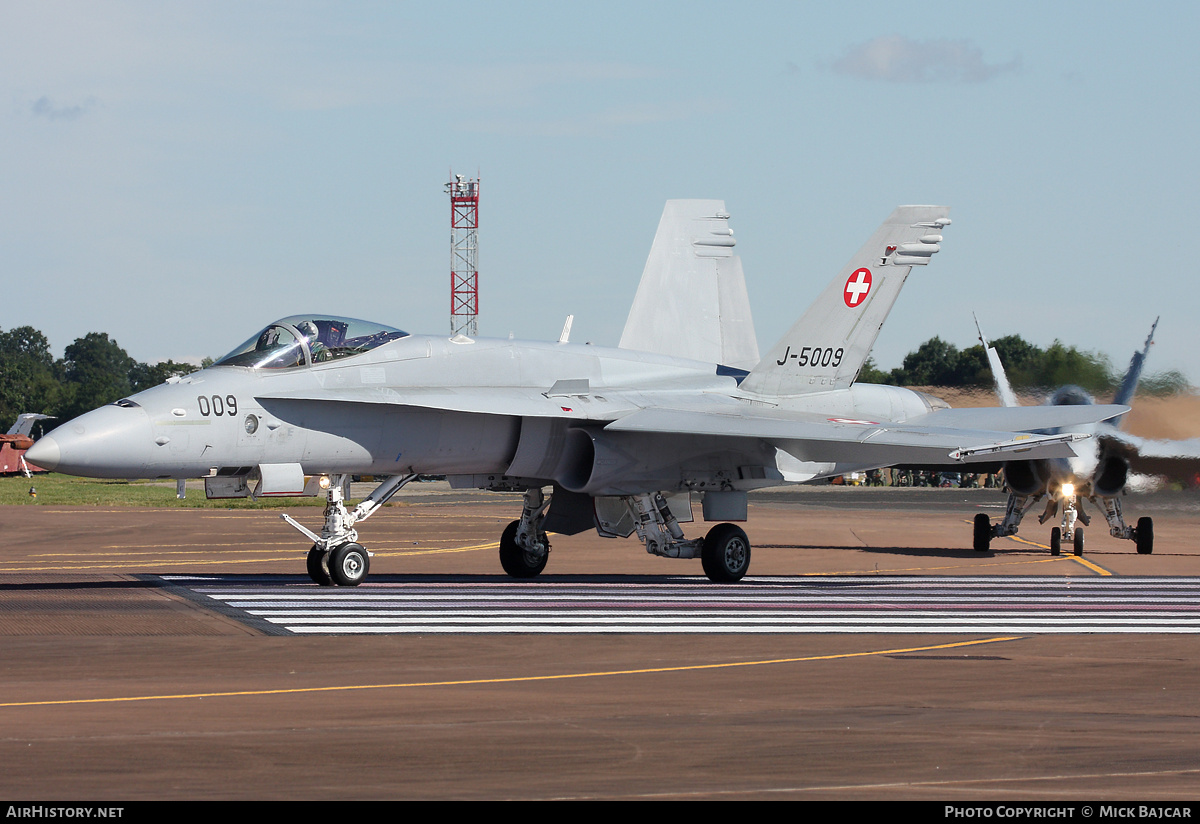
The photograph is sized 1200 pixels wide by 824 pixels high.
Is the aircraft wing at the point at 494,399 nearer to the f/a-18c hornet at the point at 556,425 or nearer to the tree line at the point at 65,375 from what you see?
the f/a-18c hornet at the point at 556,425

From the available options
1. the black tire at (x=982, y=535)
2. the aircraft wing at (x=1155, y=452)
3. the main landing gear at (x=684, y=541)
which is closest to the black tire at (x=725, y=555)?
the main landing gear at (x=684, y=541)

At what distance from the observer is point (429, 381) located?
15742 mm

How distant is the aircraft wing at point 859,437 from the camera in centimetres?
1562

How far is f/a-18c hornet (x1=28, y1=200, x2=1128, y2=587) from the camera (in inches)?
561

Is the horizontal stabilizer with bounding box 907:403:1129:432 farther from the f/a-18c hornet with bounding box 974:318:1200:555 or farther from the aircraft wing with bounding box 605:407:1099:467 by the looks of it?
the f/a-18c hornet with bounding box 974:318:1200:555

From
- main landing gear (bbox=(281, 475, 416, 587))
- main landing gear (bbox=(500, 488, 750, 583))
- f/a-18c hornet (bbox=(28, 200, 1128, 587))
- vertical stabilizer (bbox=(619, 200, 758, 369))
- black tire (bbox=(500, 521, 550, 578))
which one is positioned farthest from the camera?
vertical stabilizer (bbox=(619, 200, 758, 369))

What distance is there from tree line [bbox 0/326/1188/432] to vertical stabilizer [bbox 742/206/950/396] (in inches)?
269

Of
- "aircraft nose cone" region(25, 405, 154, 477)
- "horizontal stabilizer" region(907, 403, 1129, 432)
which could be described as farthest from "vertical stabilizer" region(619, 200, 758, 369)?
"aircraft nose cone" region(25, 405, 154, 477)

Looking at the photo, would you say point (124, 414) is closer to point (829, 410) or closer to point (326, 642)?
point (326, 642)

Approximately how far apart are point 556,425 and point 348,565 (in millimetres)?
3008

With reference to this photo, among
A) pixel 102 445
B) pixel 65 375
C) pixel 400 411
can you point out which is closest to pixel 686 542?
pixel 400 411

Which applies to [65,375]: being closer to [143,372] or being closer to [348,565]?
[143,372]

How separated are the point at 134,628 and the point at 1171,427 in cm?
1849

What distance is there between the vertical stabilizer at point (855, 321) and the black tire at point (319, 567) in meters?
6.44
